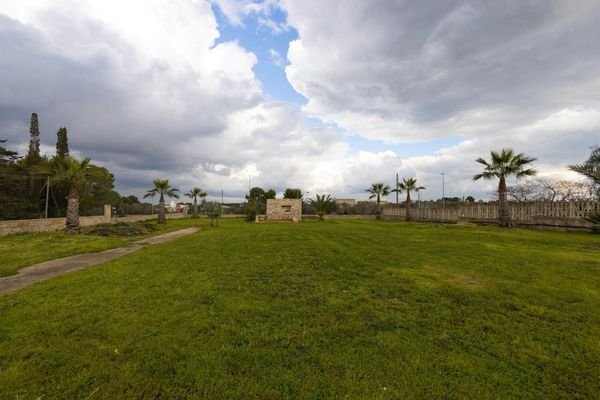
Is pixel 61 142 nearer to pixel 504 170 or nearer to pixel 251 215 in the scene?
pixel 251 215

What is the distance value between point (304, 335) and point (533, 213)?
2433 centimetres

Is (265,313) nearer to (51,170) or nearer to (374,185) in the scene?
(51,170)

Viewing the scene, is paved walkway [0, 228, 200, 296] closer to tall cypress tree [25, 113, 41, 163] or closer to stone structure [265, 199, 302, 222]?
stone structure [265, 199, 302, 222]

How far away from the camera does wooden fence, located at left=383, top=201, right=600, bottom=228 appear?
718 inches

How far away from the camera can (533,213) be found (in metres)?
21.1

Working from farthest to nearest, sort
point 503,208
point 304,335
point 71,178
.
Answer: point 503,208 → point 71,178 → point 304,335

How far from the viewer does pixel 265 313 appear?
4301mm

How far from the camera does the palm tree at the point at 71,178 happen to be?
685 inches

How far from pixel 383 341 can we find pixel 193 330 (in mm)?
2346

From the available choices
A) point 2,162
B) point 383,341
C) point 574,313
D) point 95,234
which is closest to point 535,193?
point 574,313

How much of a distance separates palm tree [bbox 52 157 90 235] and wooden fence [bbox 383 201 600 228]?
30168 millimetres

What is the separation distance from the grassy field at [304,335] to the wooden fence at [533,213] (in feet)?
53.2

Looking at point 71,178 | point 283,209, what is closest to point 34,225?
point 71,178

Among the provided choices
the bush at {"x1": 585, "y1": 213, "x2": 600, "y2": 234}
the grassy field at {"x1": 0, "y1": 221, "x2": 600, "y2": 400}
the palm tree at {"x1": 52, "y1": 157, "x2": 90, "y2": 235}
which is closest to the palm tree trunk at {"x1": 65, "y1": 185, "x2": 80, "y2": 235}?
the palm tree at {"x1": 52, "y1": 157, "x2": 90, "y2": 235}
